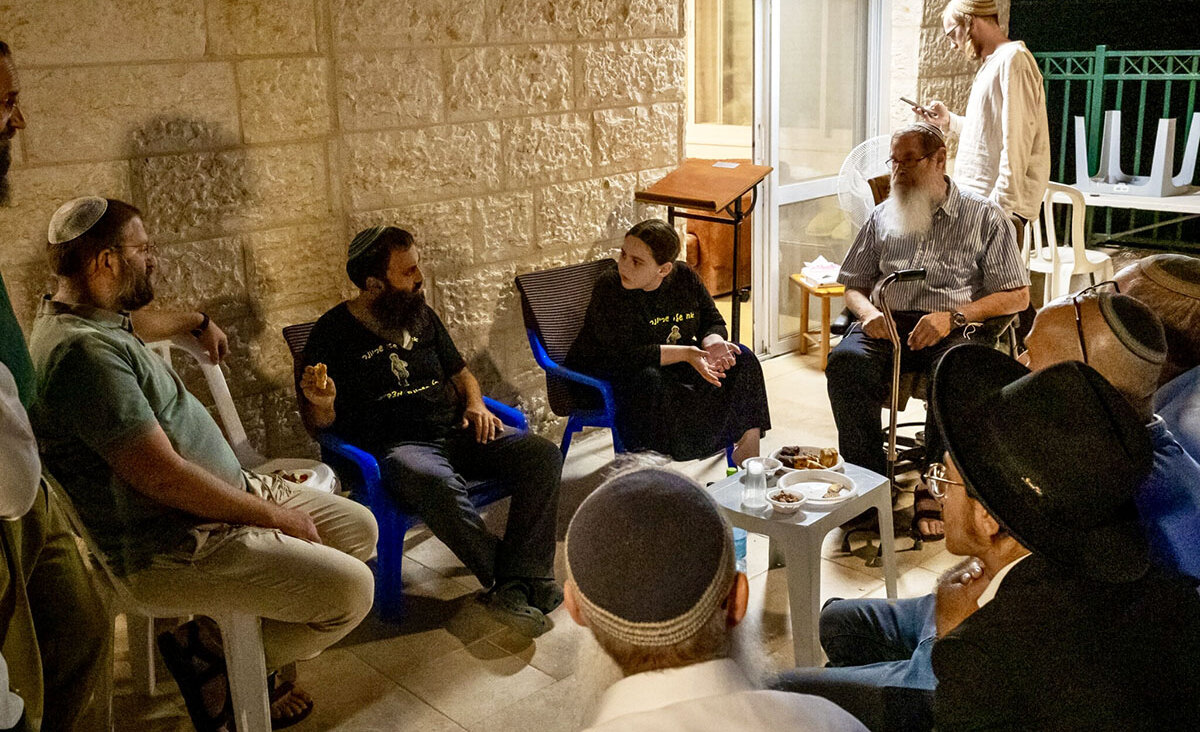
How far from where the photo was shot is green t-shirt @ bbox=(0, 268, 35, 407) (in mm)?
2446

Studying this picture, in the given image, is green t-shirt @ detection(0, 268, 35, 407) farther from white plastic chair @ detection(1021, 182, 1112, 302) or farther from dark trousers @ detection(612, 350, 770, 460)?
white plastic chair @ detection(1021, 182, 1112, 302)

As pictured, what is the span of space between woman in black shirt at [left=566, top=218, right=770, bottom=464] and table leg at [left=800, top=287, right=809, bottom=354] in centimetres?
184

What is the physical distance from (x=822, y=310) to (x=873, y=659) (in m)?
3.76

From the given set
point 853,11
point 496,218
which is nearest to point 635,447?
point 496,218

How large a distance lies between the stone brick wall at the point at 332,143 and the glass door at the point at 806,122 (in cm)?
93

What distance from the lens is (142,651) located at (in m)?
3.22

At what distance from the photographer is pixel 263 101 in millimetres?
Result: 3896

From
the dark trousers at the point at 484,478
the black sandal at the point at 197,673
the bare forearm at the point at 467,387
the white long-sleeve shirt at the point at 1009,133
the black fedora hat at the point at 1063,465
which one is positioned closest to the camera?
the black fedora hat at the point at 1063,465

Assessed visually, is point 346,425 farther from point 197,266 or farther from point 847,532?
point 847,532

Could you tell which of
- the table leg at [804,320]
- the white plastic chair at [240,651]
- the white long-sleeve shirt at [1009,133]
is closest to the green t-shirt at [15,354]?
the white plastic chair at [240,651]

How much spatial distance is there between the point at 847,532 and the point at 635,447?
33.1 inches

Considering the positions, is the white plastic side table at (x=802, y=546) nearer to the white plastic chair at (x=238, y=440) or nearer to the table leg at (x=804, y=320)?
the white plastic chair at (x=238, y=440)

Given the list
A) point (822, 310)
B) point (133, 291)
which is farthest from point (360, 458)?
point (822, 310)

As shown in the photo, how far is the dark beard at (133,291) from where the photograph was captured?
2.81 metres
